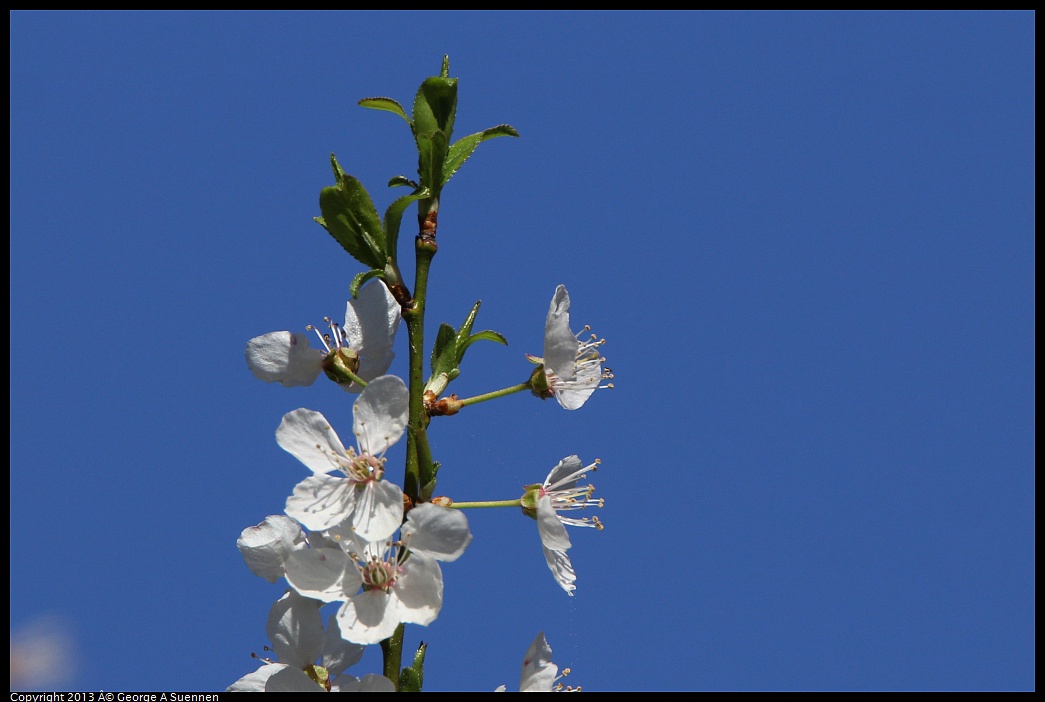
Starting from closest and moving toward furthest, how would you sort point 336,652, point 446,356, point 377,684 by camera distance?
1. point 377,684
2. point 336,652
3. point 446,356

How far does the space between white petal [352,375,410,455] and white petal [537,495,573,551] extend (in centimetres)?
37

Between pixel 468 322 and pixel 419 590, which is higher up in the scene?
pixel 468 322

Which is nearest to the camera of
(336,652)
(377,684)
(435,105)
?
(377,684)

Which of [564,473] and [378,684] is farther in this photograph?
[564,473]

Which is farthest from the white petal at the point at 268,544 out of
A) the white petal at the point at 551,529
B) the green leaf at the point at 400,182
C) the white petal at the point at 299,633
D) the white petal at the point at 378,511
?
the green leaf at the point at 400,182

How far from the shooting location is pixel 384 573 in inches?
77.7

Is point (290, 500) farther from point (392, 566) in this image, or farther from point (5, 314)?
point (5, 314)

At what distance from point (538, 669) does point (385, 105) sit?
4.65ft

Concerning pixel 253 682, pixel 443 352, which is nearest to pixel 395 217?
pixel 443 352

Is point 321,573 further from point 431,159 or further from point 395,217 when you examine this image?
point 431,159

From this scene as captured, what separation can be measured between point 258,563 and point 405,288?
72 cm

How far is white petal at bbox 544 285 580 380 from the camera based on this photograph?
7.66 feet

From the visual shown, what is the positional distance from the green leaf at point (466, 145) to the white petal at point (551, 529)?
0.84 metres
